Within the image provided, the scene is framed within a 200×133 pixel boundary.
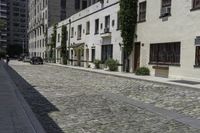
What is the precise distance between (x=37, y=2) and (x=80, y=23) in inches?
1918

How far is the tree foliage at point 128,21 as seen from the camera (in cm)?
3206

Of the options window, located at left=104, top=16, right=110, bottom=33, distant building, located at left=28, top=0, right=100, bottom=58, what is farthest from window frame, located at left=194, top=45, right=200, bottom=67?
distant building, located at left=28, top=0, right=100, bottom=58

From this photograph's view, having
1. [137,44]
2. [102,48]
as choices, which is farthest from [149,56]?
[102,48]

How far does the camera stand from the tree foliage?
32.1 m

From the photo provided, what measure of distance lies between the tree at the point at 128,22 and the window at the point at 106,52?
6005 millimetres

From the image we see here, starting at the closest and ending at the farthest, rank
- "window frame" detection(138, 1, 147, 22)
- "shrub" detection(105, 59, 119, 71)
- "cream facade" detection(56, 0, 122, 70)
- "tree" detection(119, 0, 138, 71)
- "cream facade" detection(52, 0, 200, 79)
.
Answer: "cream facade" detection(52, 0, 200, 79), "window frame" detection(138, 1, 147, 22), "tree" detection(119, 0, 138, 71), "shrub" detection(105, 59, 119, 71), "cream facade" detection(56, 0, 122, 70)

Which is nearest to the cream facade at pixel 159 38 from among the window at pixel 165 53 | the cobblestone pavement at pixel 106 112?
the window at pixel 165 53

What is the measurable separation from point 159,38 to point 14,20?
15115 centimetres

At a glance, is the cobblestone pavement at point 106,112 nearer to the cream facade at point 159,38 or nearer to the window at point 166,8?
the cream facade at point 159,38

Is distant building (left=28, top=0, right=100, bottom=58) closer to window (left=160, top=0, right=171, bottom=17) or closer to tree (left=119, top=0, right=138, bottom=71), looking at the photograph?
tree (left=119, top=0, right=138, bottom=71)

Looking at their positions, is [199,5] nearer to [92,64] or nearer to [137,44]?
[137,44]

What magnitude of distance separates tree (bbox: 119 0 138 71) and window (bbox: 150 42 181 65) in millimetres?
3577

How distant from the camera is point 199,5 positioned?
906 inches

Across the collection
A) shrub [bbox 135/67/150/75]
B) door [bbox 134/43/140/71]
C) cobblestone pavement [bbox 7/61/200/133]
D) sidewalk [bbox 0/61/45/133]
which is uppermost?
door [bbox 134/43/140/71]
